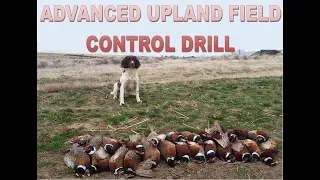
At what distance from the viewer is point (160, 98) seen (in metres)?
8.60

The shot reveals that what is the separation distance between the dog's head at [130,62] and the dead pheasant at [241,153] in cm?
250

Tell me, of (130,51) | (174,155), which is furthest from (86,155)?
(130,51)

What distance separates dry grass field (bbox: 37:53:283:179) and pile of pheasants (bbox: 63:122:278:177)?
0.14 metres

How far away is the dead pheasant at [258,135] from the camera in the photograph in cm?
675

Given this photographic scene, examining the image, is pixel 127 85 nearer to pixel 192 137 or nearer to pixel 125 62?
pixel 125 62

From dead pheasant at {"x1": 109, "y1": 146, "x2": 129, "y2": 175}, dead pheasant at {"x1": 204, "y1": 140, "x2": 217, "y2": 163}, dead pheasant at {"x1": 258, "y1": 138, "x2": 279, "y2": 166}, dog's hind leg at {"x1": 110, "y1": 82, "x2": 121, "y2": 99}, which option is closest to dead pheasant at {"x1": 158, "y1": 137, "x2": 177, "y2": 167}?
dead pheasant at {"x1": 204, "y1": 140, "x2": 217, "y2": 163}

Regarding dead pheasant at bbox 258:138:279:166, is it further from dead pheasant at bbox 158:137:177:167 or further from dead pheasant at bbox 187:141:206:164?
dead pheasant at bbox 158:137:177:167

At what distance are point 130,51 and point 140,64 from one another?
970 mm

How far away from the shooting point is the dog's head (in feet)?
25.5

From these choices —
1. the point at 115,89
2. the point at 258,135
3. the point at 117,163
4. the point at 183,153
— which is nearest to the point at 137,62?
the point at 115,89

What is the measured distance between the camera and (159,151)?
6367 mm

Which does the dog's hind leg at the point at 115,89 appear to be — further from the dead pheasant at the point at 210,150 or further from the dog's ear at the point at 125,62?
the dead pheasant at the point at 210,150

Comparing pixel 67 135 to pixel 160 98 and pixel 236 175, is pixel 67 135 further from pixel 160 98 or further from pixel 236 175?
pixel 236 175

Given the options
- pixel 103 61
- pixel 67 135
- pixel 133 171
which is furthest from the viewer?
pixel 103 61
